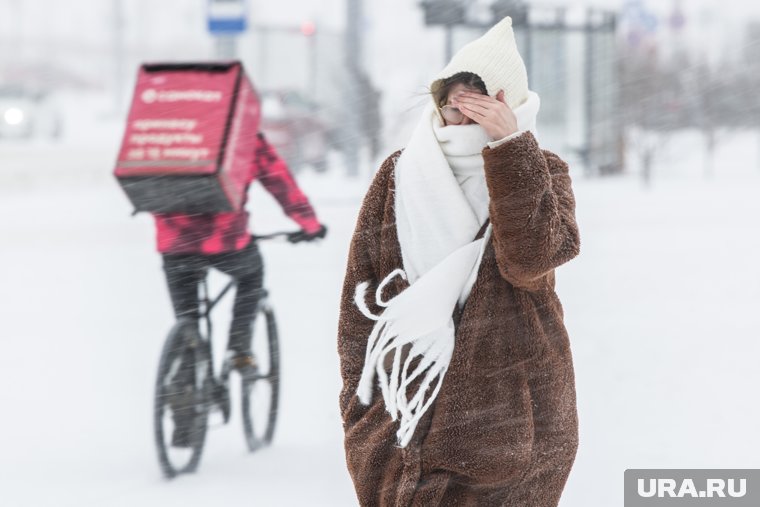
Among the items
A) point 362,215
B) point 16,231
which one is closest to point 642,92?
point 16,231

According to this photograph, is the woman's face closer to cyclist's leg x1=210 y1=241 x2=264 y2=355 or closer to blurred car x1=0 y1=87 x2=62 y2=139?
cyclist's leg x1=210 y1=241 x2=264 y2=355

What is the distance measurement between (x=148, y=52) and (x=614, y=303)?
31583 mm

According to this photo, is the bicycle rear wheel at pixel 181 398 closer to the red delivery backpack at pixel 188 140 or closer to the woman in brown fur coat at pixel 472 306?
the red delivery backpack at pixel 188 140

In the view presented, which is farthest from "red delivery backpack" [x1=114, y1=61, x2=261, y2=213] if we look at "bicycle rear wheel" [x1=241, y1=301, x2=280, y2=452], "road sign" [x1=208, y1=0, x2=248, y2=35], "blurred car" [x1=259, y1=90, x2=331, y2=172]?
"blurred car" [x1=259, y1=90, x2=331, y2=172]

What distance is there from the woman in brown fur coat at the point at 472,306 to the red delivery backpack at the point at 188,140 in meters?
1.83

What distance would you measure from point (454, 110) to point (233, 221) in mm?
2110

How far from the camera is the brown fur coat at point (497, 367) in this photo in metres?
2.03

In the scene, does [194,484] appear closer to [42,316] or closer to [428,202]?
[428,202]

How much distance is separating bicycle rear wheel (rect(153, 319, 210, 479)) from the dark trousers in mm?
104

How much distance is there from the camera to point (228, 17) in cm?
745

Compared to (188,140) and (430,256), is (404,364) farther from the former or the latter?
(188,140)

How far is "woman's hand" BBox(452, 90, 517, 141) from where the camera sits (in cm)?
204
